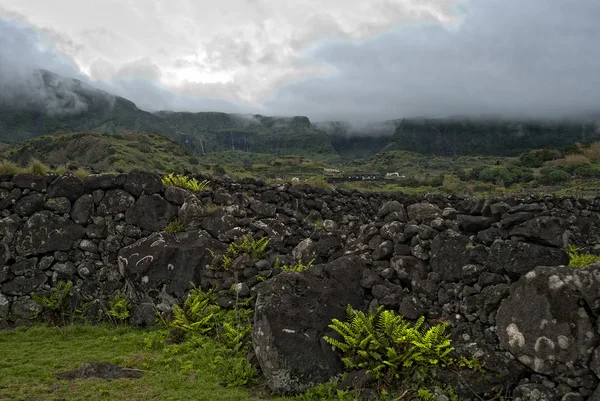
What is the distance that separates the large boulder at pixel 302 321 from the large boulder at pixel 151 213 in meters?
6.22

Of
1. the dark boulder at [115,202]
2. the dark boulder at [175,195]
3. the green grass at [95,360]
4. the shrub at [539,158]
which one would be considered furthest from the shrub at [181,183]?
the shrub at [539,158]

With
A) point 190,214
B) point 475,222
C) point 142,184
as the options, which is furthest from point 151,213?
point 475,222

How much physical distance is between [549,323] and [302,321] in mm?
4146

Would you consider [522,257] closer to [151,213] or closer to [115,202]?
[151,213]

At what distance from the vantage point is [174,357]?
8.64 meters

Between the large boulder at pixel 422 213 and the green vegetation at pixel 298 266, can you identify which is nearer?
the large boulder at pixel 422 213

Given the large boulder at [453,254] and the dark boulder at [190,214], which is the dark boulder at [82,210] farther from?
the large boulder at [453,254]

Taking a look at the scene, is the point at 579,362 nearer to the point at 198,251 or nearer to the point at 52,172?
the point at 198,251

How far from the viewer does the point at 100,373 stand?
25.9 feet

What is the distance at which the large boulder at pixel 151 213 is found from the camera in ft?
43.3

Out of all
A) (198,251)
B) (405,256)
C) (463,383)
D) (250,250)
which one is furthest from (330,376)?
A: (198,251)

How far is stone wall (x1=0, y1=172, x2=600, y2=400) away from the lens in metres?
6.21

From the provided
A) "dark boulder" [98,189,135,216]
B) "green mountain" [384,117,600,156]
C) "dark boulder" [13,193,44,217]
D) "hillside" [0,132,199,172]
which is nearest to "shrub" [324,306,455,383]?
"dark boulder" [98,189,135,216]

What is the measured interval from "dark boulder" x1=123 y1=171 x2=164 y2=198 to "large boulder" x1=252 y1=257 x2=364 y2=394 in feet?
23.1
